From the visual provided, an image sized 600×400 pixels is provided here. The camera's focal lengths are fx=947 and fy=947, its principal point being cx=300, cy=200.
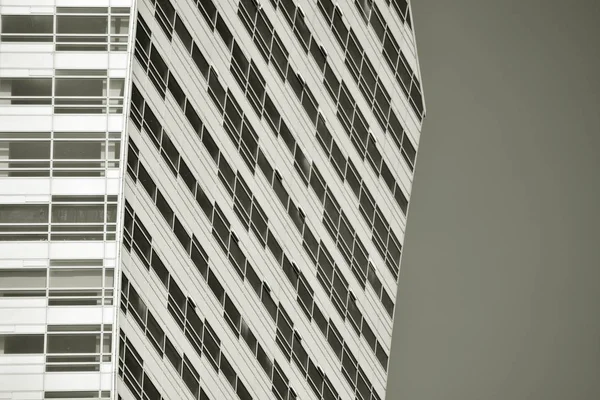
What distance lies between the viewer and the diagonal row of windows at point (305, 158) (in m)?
57.8

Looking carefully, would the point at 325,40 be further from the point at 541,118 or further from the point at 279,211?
the point at 541,118

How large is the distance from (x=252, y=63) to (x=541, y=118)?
23644 millimetres

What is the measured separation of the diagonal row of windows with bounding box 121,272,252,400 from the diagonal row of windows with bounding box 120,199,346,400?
0.06 meters

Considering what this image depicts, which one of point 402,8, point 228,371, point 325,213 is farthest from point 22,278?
point 402,8

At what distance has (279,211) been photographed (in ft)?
197

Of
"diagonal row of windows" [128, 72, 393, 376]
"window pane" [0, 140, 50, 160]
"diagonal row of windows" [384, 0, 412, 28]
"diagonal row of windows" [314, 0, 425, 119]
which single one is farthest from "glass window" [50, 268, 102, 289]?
"diagonal row of windows" [384, 0, 412, 28]

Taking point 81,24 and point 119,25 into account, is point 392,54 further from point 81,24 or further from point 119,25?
point 81,24

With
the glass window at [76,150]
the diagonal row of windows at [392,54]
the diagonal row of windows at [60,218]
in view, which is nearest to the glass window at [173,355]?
the diagonal row of windows at [60,218]

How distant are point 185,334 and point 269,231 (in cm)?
831

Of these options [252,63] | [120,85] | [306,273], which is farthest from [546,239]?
[120,85]

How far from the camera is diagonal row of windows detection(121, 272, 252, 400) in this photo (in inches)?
2208

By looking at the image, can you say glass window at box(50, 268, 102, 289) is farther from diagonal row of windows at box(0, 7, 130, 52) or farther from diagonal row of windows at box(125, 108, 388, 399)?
diagonal row of windows at box(0, 7, 130, 52)

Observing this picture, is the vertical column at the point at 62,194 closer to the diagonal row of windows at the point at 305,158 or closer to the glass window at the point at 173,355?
the diagonal row of windows at the point at 305,158

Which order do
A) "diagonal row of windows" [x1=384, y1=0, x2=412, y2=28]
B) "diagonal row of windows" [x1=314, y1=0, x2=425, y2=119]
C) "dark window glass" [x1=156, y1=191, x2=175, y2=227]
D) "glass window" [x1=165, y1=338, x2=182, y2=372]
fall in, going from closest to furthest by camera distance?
"dark window glass" [x1=156, y1=191, x2=175, y2=227] < "glass window" [x1=165, y1=338, x2=182, y2=372] < "diagonal row of windows" [x1=314, y1=0, x2=425, y2=119] < "diagonal row of windows" [x1=384, y1=0, x2=412, y2=28]
